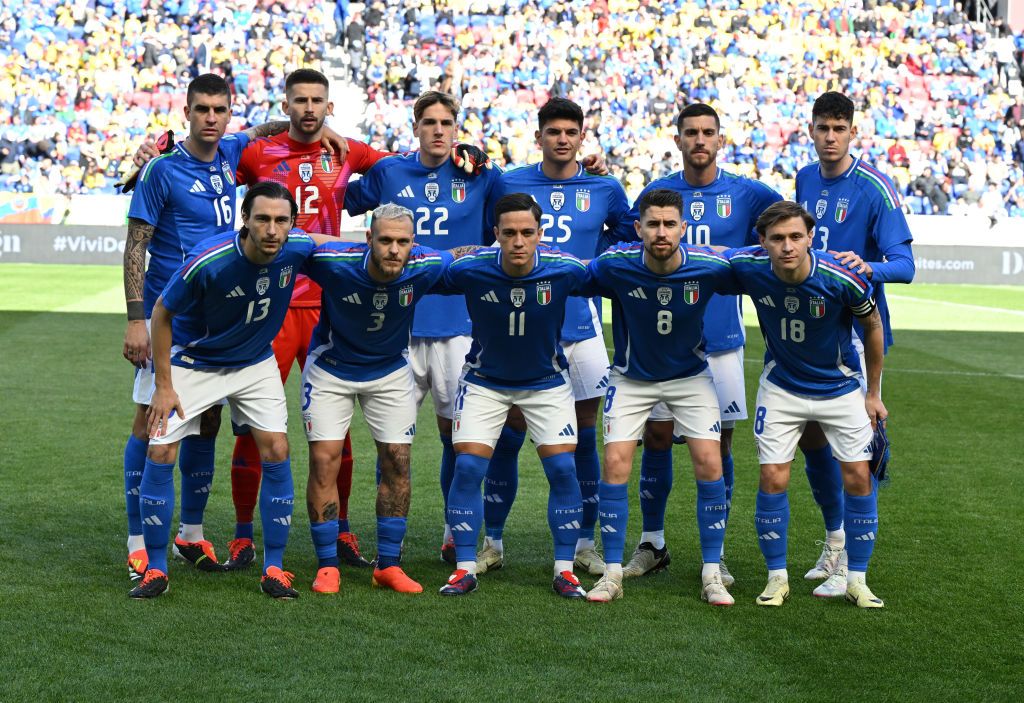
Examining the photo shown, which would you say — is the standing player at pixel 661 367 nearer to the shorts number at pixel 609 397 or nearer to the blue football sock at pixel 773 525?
the shorts number at pixel 609 397

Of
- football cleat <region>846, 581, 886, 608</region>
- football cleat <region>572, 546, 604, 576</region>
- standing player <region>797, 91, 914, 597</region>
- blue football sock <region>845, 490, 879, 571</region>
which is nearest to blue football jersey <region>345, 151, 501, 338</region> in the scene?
football cleat <region>572, 546, 604, 576</region>

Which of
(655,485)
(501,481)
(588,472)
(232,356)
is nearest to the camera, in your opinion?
(232,356)

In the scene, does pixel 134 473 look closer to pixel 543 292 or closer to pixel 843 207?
pixel 543 292

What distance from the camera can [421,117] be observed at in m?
6.23

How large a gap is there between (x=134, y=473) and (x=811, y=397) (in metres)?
3.11

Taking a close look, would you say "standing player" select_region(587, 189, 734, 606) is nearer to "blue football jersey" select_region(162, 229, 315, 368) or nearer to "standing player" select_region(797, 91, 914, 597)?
"standing player" select_region(797, 91, 914, 597)

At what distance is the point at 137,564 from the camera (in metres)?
5.70

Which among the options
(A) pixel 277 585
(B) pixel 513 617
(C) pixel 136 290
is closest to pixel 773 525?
(B) pixel 513 617

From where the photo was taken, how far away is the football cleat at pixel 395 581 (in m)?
5.62

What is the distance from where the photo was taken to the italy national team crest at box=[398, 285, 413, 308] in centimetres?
566

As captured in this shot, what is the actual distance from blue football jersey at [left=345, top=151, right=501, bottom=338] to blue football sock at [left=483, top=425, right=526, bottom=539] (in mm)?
586

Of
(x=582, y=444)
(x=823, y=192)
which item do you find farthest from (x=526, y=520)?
(x=823, y=192)

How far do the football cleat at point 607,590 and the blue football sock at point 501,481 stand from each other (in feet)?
2.61

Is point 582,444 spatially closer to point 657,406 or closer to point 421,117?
point 657,406
